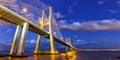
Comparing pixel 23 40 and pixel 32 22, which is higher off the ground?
pixel 32 22

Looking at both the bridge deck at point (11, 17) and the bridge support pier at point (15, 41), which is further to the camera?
the bridge support pier at point (15, 41)

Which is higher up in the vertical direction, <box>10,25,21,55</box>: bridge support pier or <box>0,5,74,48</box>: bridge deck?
<box>0,5,74,48</box>: bridge deck

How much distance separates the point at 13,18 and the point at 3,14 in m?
2.91

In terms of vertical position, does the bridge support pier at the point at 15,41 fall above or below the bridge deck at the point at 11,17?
below

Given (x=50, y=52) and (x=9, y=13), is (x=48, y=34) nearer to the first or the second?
(x=50, y=52)

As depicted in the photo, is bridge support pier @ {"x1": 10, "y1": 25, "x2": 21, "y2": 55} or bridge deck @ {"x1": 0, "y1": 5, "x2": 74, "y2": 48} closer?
bridge deck @ {"x1": 0, "y1": 5, "x2": 74, "y2": 48}

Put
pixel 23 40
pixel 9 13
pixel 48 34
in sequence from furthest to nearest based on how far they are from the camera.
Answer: pixel 48 34, pixel 23 40, pixel 9 13

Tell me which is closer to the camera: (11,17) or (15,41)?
(11,17)

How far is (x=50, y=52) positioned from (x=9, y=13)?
25584 millimetres

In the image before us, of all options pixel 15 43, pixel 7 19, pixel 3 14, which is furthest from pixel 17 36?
pixel 3 14

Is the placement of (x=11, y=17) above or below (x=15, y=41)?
above

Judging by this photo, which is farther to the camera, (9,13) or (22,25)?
(22,25)

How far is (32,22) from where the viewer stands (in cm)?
4759

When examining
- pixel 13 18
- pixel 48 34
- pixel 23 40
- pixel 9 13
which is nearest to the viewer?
pixel 9 13
